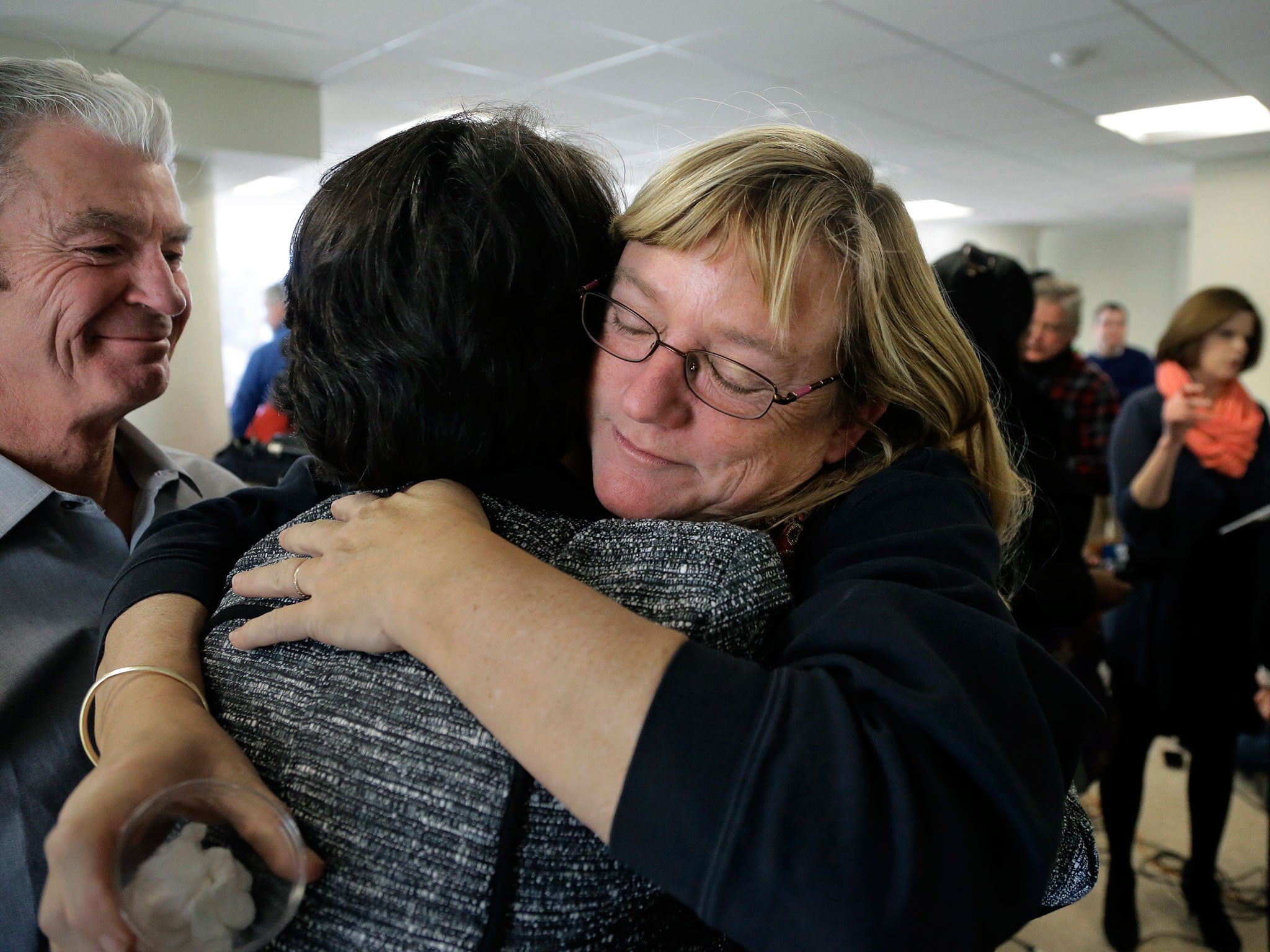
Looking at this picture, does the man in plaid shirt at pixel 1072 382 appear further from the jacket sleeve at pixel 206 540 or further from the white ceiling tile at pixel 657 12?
the jacket sleeve at pixel 206 540

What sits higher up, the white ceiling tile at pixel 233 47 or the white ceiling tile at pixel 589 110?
the white ceiling tile at pixel 589 110

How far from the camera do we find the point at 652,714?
2.06ft

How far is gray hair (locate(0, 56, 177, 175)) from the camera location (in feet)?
4.46

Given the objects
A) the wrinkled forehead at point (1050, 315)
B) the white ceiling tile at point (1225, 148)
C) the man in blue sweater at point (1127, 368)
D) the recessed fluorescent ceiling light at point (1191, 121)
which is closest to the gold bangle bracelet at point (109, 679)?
the wrinkled forehead at point (1050, 315)

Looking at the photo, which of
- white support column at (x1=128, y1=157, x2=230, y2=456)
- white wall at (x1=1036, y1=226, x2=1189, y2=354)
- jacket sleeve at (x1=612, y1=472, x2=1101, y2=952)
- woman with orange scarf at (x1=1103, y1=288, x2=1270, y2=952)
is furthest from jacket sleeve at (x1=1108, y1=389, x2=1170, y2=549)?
white wall at (x1=1036, y1=226, x2=1189, y2=354)

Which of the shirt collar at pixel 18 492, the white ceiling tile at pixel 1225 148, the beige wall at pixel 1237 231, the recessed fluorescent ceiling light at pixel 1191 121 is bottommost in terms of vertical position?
the shirt collar at pixel 18 492

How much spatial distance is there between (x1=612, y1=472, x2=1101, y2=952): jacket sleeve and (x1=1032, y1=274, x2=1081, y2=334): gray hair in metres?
4.01

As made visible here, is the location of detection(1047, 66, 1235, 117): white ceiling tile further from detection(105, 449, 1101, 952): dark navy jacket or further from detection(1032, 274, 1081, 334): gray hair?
detection(105, 449, 1101, 952): dark navy jacket

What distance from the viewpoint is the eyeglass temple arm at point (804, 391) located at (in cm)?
107

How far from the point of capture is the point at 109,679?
933 mm

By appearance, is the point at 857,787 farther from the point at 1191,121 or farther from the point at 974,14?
the point at 1191,121

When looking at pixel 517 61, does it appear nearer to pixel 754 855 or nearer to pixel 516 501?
pixel 516 501

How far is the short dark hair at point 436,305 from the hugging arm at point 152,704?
239mm

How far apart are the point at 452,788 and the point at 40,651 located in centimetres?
84
